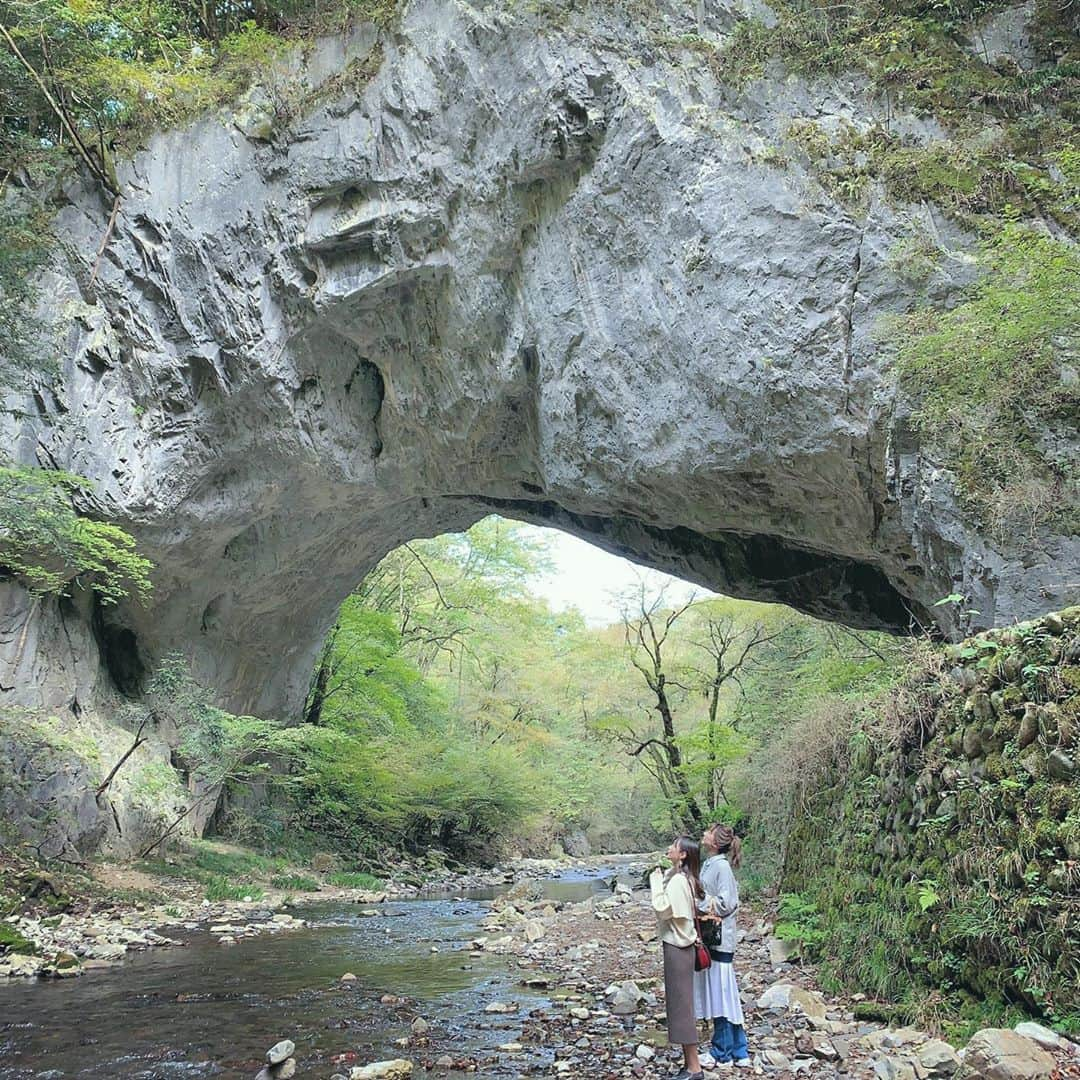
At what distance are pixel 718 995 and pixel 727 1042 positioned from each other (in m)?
0.26

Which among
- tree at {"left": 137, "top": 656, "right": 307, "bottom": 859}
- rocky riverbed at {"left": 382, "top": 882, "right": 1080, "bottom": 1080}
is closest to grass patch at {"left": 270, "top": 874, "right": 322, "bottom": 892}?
tree at {"left": 137, "top": 656, "right": 307, "bottom": 859}

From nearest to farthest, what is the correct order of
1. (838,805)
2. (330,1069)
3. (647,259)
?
(330,1069)
(838,805)
(647,259)

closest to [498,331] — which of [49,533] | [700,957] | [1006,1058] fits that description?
[49,533]

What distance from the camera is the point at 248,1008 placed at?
6027mm

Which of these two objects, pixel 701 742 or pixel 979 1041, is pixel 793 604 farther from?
pixel 979 1041

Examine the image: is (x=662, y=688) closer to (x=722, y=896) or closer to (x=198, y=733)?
(x=198, y=733)

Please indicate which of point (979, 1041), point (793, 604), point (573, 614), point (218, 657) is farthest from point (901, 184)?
point (573, 614)

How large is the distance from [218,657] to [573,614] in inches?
655

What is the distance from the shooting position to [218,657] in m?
16.7

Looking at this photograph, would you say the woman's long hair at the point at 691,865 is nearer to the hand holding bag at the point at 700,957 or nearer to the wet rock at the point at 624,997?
the hand holding bag at the point at 700,957

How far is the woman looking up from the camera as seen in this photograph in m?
4.27

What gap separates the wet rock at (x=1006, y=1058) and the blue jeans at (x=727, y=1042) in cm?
139

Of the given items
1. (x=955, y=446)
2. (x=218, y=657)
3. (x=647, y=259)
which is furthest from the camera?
(x=218, y=657)

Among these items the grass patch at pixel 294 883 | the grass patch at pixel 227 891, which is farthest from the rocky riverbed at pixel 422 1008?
the grass patch at pixel 294 883
